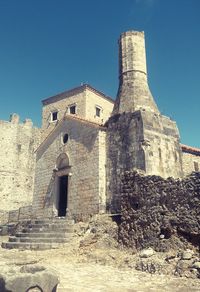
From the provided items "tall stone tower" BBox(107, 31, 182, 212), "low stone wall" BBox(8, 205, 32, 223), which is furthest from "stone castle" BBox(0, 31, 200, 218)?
"low stone wall" BBox(8, 205, 32, 223)

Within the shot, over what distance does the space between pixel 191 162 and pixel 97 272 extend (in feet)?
41.1

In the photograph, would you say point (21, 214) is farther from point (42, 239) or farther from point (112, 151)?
point (112, 151)

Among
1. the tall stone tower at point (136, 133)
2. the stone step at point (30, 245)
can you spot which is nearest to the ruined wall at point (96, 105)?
the tall stone tower at point (136, 133)

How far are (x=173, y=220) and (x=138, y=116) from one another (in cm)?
718

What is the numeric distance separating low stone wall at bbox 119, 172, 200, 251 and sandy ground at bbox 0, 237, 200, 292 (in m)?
0.84

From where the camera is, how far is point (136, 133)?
13727 millimetres

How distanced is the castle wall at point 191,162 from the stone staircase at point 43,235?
8590 millimetres

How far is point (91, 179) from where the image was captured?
1452 cm

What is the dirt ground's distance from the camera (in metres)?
5.64

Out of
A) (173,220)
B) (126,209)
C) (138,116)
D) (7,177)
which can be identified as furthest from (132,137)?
(7,177)

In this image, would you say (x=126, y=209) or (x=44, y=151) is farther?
(x=44, y=151)

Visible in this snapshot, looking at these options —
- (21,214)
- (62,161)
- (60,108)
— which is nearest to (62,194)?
(62,161)

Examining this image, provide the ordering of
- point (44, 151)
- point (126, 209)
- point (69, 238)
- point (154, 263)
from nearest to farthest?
point (154, 263) → point (126, 209) → point (69, 238) → point (44, 151)

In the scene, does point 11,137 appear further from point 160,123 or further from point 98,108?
point 160,123
